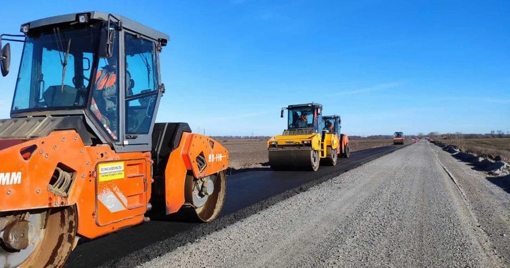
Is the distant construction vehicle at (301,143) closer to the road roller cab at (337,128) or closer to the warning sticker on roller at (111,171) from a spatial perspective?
the road roller cab at (337,128)

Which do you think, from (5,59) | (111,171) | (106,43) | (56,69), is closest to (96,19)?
(106,43)

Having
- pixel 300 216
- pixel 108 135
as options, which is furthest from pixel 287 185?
pixel 108 135

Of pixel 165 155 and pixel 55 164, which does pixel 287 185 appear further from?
pixel 55 164

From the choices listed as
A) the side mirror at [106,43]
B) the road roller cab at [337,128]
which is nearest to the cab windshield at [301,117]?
the road roller cab at [337,128]

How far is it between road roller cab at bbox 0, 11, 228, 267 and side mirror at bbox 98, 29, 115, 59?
0.01m

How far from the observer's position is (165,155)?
16.1ft

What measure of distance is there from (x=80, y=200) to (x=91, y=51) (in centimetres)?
169

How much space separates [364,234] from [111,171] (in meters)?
3.77

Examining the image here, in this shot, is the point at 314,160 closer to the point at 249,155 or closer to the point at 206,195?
the point at 206,195

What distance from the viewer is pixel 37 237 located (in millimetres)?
3207

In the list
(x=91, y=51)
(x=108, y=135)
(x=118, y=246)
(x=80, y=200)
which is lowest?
(x=118, y=246)

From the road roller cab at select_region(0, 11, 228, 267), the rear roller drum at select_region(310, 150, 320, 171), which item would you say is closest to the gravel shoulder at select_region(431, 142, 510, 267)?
the road roller cab at select_region(0, 11, 228, 267)

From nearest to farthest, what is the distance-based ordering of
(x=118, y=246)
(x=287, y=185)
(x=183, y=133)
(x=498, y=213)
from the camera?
(x=118, y=246)
(x=183, y=133)
(x=498, y=213)
(x=287, y=185)

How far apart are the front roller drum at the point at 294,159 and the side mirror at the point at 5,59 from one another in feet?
37.0
